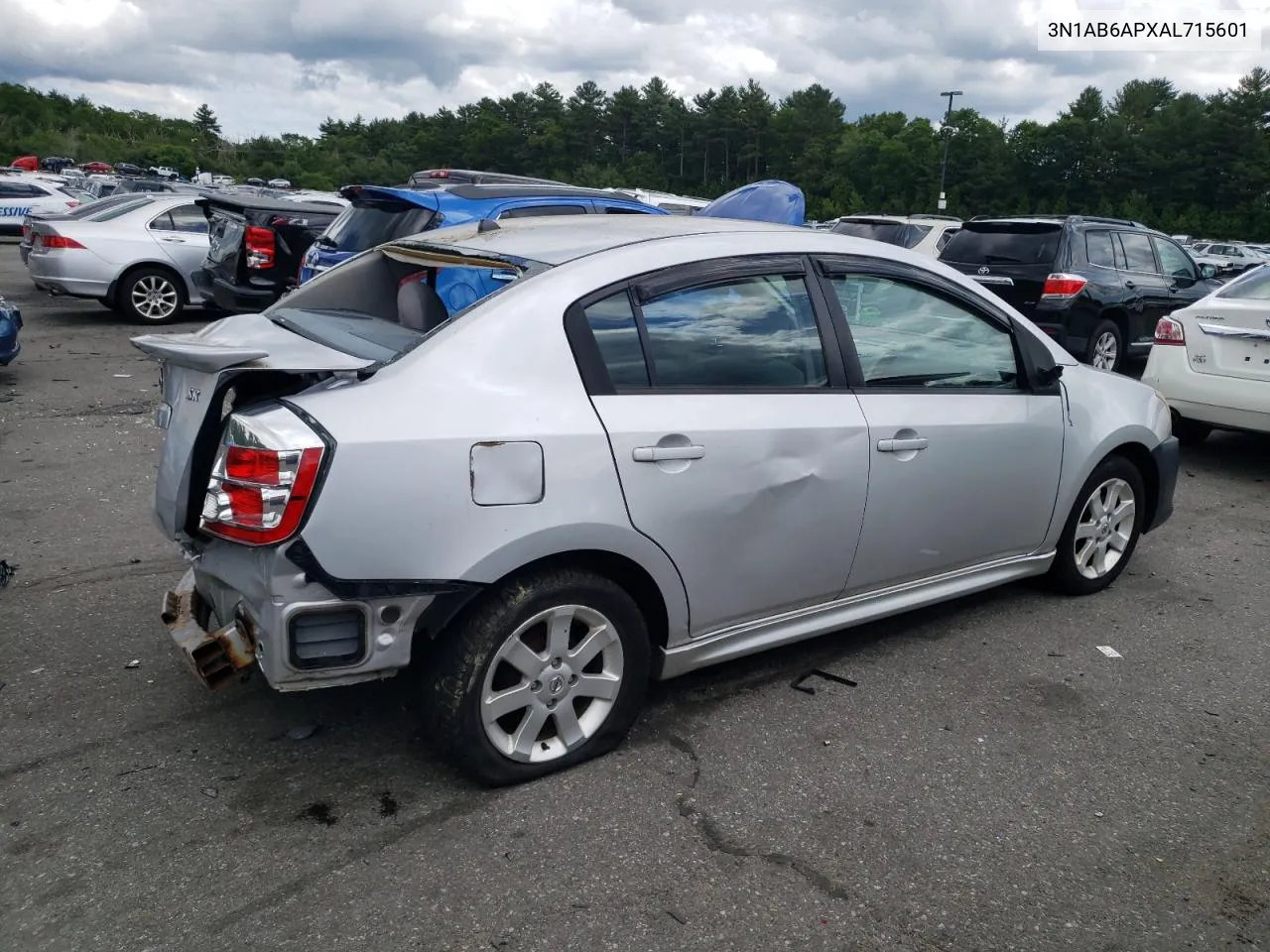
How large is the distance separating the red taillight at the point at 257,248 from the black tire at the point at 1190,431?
8563mm

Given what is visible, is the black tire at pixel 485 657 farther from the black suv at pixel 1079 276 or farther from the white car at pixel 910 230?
the white car at pixel 910 230

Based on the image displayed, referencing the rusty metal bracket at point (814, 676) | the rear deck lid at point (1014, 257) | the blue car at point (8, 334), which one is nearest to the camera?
the rusty metal bracket at point (814, 676)

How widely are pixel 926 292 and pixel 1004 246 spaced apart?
7.35m

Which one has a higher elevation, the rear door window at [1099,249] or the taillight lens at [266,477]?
the rear door window at [1099,249]

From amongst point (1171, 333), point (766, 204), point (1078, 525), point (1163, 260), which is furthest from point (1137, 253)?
point (1078, 525)

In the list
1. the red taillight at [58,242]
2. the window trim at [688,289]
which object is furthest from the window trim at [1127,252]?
the red taillight at [58,242]

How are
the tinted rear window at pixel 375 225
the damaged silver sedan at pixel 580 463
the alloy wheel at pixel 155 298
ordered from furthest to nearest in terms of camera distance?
the alloy wheel at pixel 155 298
the tinted rear window at pixel 375 225
the damaged silver sedan at pixel 580 463

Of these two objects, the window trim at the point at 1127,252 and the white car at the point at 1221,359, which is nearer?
the white car at the point at 1221,359

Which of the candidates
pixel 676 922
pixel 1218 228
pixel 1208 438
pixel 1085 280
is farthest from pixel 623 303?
pixel 1218 228

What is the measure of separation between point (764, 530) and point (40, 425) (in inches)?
245

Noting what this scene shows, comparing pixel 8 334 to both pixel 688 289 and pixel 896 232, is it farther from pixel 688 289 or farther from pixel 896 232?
pixel 896 232

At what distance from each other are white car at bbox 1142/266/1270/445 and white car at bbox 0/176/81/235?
77.5ft

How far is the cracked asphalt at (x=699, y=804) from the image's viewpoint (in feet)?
8.59

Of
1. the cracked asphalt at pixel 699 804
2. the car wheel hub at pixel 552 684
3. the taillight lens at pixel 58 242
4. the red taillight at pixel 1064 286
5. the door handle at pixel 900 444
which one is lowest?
the cracked asphalt at pixel 699 804
